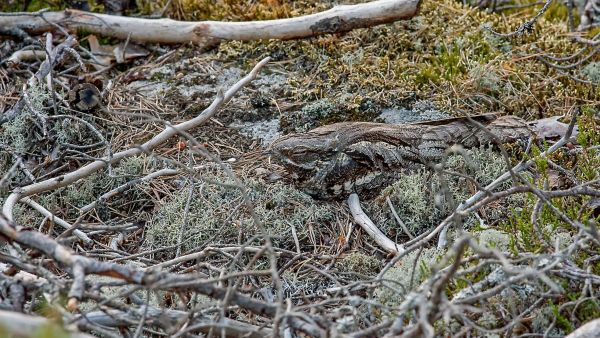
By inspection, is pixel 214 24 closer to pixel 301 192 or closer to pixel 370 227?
pixel 301 192

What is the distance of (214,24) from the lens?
19.0ft

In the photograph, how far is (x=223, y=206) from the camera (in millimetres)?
4367

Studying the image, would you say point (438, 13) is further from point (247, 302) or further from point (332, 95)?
point (247, 302)

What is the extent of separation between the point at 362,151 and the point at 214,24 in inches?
77.9

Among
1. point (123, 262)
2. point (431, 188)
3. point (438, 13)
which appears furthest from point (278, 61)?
point (123, 262)

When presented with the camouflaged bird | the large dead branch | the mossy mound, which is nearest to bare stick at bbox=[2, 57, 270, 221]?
the camouflaged bird

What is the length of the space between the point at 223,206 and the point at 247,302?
5.20 ft

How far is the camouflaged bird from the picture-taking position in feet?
14.1

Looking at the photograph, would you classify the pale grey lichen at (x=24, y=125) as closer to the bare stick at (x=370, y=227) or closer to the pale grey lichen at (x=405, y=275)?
the bare stick at (x=370, y=227)

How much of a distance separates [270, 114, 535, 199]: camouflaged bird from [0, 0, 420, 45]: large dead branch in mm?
1340

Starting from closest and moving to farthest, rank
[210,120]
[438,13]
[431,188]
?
[431,188] → [210,120] → [438,13]

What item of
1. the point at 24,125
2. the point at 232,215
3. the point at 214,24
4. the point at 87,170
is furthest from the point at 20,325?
the point at 214,24

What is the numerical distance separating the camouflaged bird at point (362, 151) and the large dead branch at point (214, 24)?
1.34 metres

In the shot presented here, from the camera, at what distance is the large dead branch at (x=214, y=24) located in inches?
223
